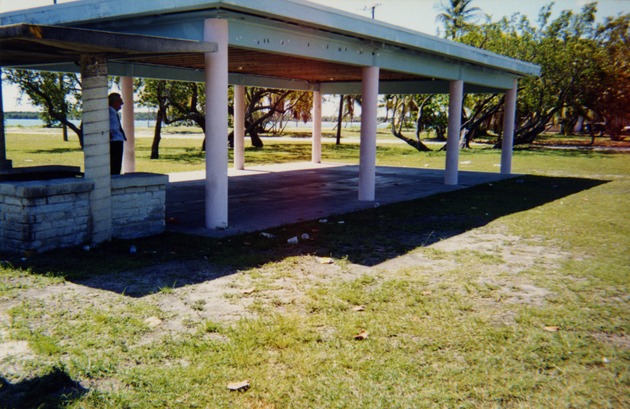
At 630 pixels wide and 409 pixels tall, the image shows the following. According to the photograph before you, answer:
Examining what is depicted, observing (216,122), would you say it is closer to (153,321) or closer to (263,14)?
(263,14)

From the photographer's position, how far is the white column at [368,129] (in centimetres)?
1253

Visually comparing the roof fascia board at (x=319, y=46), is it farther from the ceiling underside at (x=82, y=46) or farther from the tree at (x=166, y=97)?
the tree at (x=166, y=97)

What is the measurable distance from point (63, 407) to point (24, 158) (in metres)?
22.1

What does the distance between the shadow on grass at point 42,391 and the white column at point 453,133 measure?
1407 centimetres

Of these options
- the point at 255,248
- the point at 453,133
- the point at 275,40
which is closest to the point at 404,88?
the point at 453,133

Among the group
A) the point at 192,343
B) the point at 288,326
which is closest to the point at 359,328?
the point at 288,326

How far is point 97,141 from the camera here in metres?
7.66

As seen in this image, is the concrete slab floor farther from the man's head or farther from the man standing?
the man's head

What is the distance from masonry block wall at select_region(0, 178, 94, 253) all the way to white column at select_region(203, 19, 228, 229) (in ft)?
6.46

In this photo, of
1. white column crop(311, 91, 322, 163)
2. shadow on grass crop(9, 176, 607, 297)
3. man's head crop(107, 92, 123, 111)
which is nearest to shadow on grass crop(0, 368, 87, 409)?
shadow on grass crop(9, 176, 607, 297)

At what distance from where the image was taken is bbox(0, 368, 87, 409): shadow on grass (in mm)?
3432

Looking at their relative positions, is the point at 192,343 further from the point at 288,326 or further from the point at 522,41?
the point at 522,41

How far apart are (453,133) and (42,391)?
14.6 meters

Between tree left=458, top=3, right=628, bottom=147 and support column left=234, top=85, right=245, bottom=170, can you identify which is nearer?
support column left=234, top=85, right=245, bottom=170
